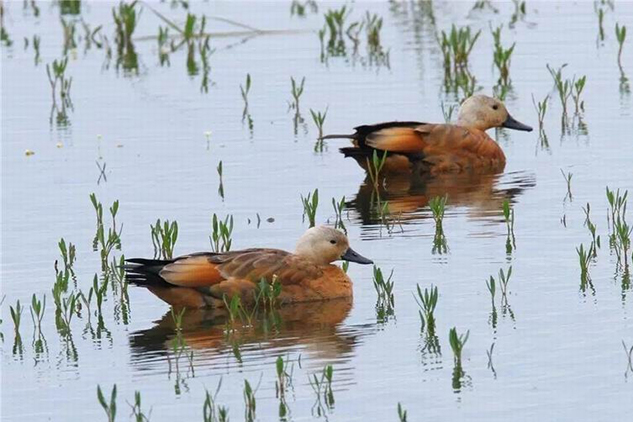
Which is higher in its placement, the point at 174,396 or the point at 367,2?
the point at 367,2

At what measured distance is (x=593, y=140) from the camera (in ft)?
51.4

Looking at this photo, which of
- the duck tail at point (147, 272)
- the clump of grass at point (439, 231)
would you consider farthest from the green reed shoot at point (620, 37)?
the duck tail at point (147, 272)

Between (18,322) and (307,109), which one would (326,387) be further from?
(307,109)

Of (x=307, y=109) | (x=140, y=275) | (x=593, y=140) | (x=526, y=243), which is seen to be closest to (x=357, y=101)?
(x=307, y=109)

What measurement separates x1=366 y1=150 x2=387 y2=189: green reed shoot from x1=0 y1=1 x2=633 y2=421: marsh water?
0.53 feet

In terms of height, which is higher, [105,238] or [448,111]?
[448,111]

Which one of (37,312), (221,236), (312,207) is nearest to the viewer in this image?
(37,312)

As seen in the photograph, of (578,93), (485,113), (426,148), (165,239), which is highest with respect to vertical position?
(578,93)

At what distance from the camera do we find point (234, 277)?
1055 cm

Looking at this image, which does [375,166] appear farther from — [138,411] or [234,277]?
[138,411]

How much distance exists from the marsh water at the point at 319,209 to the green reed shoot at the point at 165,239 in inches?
8.5

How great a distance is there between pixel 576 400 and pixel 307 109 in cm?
979

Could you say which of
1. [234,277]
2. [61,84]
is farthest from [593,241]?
[61,84]

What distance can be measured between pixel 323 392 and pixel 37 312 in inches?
81.1
